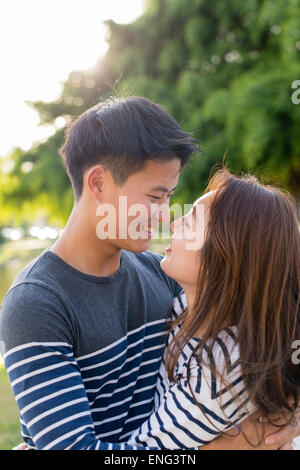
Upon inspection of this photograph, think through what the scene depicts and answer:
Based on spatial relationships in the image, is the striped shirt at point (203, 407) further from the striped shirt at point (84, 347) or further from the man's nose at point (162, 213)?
the man's nose at point (162, 213)

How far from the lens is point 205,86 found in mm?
6938

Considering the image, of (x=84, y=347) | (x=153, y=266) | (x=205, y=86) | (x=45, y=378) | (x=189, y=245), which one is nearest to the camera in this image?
(x=45, y=378)

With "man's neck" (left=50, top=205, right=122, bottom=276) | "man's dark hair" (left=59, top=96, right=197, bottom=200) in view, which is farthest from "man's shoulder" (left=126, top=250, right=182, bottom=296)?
"man's dark hair" (left=59, top=96, right=197, bottom=200)

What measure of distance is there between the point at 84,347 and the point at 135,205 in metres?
0.51

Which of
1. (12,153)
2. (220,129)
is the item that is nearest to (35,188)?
(12,153)

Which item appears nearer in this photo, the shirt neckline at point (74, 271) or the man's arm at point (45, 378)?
the man's arm at point (45, 378)

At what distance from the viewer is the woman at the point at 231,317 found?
131cm

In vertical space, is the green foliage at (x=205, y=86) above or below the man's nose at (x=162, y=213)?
above

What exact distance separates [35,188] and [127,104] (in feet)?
23.9

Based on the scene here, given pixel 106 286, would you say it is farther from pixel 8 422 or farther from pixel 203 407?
pixel 8 422

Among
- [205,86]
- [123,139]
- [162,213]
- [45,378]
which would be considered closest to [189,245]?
[162,213]

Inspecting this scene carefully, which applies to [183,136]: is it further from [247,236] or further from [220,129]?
[220,129]

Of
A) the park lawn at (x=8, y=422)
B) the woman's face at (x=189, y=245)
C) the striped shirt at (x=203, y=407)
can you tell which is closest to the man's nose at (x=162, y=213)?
the woman's face at (x=189, y=245)

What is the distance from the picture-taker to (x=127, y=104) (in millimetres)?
1677
